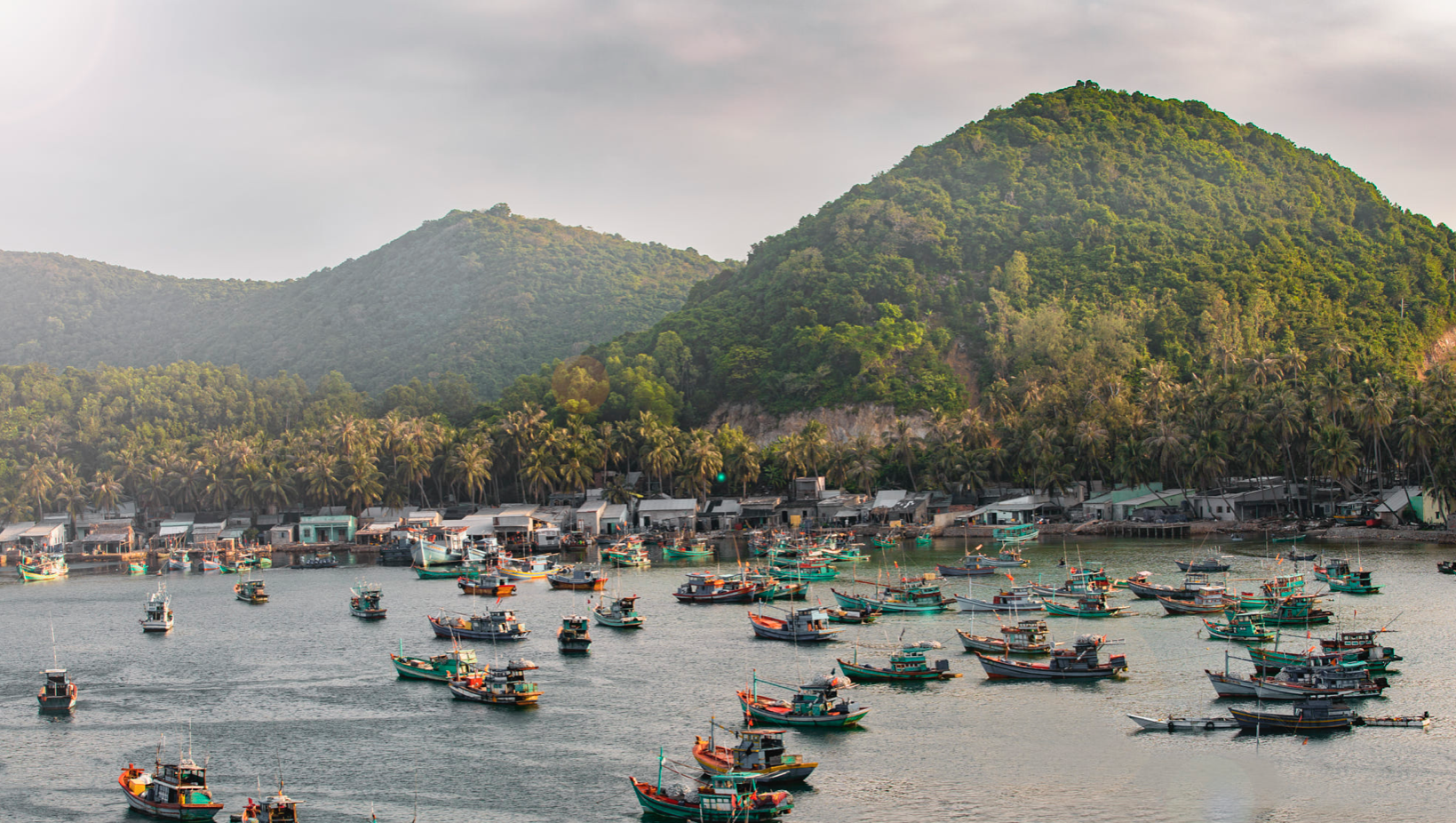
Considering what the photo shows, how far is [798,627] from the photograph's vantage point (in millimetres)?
62344

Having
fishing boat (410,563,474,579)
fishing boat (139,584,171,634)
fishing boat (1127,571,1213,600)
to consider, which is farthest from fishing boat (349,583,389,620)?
fishing boat (1127,571,1213,600)

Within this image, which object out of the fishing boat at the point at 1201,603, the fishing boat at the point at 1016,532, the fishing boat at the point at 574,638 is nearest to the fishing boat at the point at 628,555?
the fishing boat at the point at 1016,532

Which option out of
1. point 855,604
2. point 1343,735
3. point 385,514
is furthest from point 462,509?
point 1343,735

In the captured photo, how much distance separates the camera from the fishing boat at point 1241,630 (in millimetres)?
57406

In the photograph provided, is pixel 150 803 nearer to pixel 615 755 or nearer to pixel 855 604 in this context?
pixel 615 755

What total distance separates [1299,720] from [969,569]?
1658 inches

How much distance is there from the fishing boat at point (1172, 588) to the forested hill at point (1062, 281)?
2710 inches

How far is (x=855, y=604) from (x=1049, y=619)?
435 inches

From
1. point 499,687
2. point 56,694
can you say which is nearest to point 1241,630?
point 499,687

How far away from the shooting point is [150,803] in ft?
126

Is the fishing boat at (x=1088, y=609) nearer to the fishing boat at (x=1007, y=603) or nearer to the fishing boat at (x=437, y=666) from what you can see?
the fishing boat at (x=1007, y=603)

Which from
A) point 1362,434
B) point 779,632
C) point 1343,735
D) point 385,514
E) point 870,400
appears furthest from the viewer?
point 870,400

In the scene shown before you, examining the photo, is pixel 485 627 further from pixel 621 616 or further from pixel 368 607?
pixel 368 607

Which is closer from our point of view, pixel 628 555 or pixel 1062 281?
pixel 628 555
